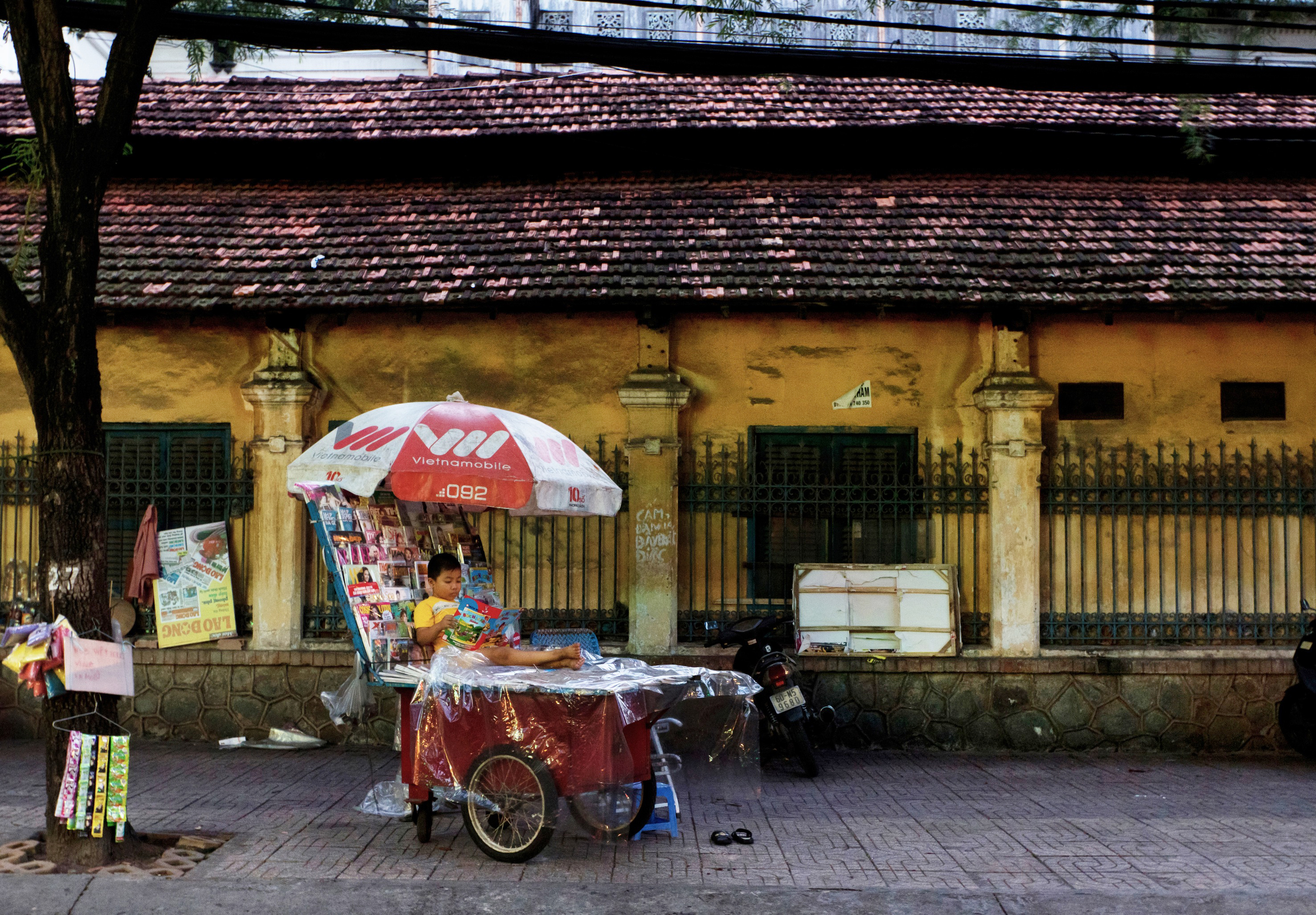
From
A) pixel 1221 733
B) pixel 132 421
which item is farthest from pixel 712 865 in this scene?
pixel 132 421

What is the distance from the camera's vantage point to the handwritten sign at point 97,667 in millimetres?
5496

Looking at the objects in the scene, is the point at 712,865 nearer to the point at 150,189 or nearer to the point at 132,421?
the point at 132,421

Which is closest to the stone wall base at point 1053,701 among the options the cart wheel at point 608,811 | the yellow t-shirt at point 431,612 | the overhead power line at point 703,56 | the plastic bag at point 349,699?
the plastic bag at point 349,699

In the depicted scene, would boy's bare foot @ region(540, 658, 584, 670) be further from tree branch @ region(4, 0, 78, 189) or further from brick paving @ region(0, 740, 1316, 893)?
tree branch @ region(4, 0, 78, 189)

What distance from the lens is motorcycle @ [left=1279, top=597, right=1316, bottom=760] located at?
8406 millimetres

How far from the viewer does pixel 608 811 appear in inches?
227

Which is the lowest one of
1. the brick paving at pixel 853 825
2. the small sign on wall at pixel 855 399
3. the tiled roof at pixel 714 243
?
the brick paving at pixel 853 825

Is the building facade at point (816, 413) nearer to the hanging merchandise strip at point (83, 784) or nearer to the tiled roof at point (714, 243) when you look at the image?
the tiled roof at point (714, 243)

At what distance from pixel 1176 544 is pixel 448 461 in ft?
19.6

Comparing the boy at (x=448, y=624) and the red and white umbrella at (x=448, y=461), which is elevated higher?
the red and white umbrella at (x=448, y=461)

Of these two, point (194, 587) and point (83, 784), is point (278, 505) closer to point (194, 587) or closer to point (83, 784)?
point (194, 587)

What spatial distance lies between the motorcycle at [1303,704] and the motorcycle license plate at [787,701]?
148 inches

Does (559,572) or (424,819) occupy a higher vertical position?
(559,572)

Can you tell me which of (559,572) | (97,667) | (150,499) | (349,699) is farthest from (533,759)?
(150,499)
